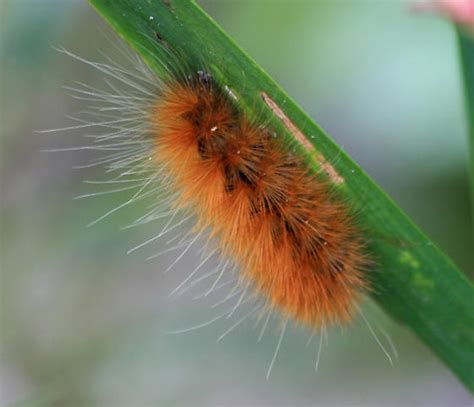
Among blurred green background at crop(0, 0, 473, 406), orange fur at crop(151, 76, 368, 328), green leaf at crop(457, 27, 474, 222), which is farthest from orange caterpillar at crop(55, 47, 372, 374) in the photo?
blurred green background at crop(0, 0, 473, 406)

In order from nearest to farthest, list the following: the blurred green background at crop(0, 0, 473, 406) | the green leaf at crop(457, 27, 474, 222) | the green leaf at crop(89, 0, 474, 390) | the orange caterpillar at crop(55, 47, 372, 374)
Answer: the green leaf at crop(89, 0, 474, 390) < the green leaf at crop(457, 27, 474, 222) < the orange caterpillar at crop(55, 47, 372, 374) < the blurred green background at crop(0, 0, 473, 406)

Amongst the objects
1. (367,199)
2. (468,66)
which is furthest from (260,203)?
(468,66)

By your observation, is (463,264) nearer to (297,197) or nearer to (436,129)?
(436,129)

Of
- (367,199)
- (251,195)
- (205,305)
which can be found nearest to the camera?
(367,199)

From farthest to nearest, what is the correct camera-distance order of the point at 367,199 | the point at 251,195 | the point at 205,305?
1. the point at 205,305
2. the point at 251,195
3. the point at 367,199

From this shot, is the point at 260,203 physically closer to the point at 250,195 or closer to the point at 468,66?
the point at 250,195

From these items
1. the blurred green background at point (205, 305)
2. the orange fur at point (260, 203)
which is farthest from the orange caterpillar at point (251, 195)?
the blurred green background at point (205, 305)

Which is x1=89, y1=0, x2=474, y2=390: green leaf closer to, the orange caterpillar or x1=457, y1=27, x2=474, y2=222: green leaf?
the orange caterpillar

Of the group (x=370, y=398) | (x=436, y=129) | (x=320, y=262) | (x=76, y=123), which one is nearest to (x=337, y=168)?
(x=320, y=262)
